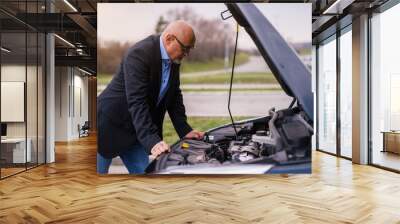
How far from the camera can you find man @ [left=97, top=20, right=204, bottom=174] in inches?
236

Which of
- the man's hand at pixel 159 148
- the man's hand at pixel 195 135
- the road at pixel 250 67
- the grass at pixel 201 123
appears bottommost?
the man's hand at pixel 159 148

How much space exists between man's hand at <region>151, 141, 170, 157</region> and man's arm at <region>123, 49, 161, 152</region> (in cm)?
5

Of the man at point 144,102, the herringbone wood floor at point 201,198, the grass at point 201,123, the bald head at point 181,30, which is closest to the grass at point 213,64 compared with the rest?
the man at point 144,102

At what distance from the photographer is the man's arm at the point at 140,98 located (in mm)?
5934

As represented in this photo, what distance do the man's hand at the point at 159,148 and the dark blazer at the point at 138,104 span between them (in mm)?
66

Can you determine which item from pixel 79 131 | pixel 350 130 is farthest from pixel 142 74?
pixel 79 131

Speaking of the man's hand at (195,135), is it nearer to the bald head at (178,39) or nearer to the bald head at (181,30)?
the bald head at (178,39)

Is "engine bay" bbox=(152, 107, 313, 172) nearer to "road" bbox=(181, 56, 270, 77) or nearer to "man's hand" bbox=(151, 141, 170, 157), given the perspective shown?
"man's hand" bbox=(151, 141, 170, 157)

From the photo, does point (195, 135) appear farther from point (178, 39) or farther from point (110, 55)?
point (110, 55)

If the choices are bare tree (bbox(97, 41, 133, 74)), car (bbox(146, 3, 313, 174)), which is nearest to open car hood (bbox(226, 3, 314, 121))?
car (bbox(146, 3, 313, 174))

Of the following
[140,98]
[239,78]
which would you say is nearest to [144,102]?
[140,98]

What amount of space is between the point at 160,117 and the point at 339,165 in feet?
13.7

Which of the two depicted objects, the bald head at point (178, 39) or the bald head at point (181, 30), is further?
the bald head at point (181, 30)

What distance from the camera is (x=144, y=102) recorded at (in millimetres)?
6004
